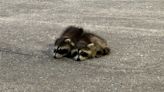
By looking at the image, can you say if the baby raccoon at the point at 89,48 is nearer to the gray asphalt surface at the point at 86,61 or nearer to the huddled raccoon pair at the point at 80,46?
the huddled raccoon pair at the point at 80,46

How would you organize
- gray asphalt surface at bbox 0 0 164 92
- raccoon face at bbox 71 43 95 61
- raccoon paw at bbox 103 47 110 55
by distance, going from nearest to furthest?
gray asphalt surface at bbox 0 0 164 92 < raccoon face at bbox 71 43 95 61 < raccoon paw at bbox 103 47 110 55

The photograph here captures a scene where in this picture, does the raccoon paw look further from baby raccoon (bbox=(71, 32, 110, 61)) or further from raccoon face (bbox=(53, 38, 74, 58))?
raccoon face (bbox=(53, 38, 74, 58))

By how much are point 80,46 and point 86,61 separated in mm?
230

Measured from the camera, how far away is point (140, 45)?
837 centimetres

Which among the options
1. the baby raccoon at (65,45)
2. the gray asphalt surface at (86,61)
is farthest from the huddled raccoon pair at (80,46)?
the gray asphalt surface at (86,61)

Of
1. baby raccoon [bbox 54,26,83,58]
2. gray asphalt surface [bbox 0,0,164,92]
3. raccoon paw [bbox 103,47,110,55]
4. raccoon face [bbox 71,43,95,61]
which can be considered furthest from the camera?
raccoon paw [bbox 103,47,110,55]

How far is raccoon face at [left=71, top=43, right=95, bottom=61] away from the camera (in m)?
7.55

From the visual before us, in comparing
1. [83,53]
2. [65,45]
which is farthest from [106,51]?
[65,45]

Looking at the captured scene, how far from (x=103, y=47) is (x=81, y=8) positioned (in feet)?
12.9

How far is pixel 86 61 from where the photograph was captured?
→ 759cm

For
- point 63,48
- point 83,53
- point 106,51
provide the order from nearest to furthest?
point 83,53 → point 63,48 → point 106,51

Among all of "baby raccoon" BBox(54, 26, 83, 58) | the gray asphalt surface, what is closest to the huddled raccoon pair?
"baby raccoon" BBox(54, 26, 83, 58)

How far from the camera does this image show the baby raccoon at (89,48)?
7562 millimetres

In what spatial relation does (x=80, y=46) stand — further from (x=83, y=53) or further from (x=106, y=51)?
(x=106, y=51)
